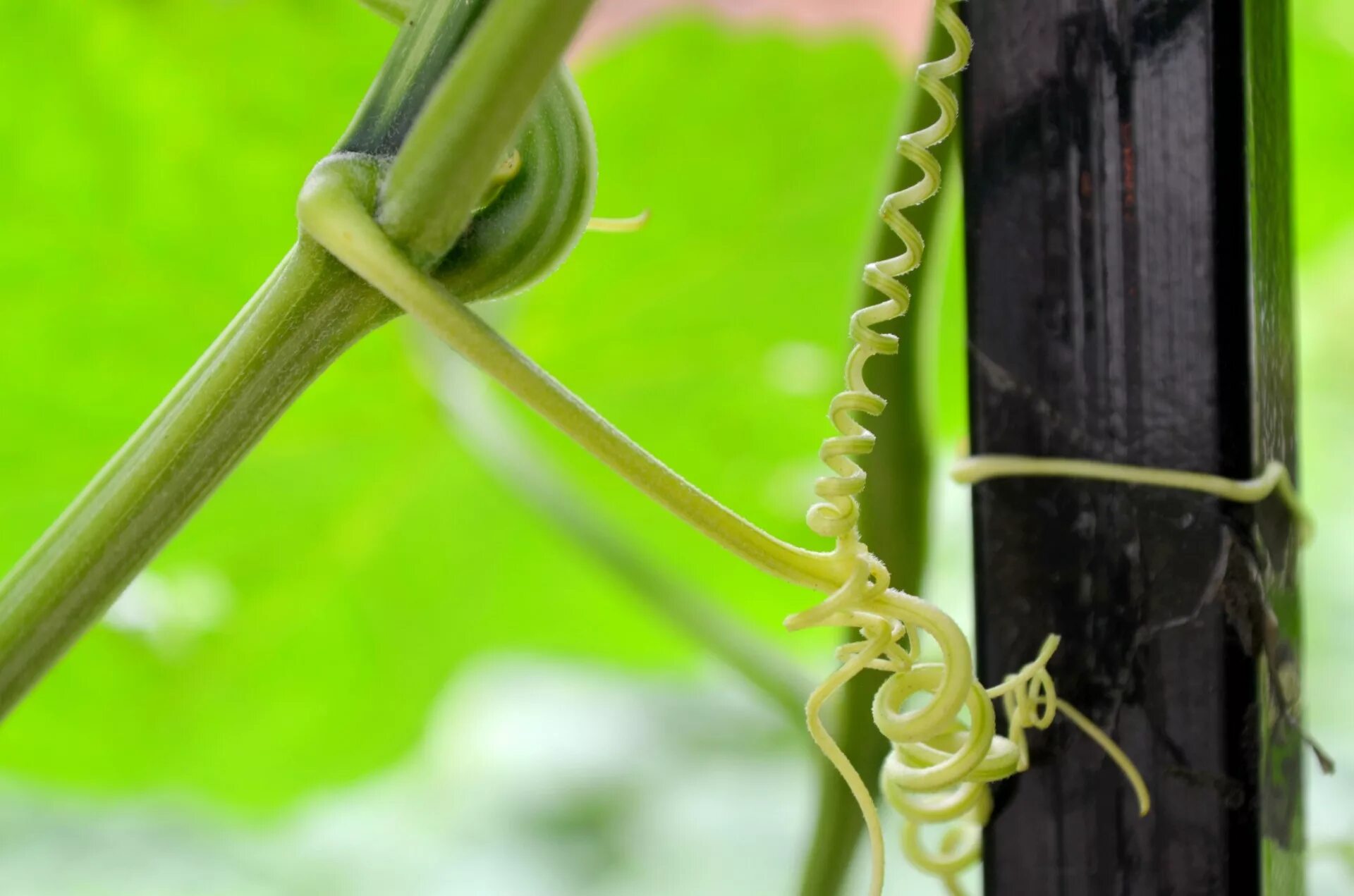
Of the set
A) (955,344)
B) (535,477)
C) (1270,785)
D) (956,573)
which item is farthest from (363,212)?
(956,573)

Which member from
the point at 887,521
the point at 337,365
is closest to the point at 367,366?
the point at 337,365

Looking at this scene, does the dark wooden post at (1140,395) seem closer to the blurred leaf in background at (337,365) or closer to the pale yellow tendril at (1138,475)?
→ the pale yellow tendril at (1138,475)

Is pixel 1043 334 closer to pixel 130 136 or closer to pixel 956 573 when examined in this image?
pixel 130 136

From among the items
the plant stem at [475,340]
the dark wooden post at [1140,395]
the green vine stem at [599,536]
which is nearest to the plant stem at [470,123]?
the plant stem at [475,340]

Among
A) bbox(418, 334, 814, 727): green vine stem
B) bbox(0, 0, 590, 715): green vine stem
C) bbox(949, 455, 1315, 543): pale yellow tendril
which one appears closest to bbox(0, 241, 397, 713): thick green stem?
bbox(0, 0, 590, 715): green vine stem

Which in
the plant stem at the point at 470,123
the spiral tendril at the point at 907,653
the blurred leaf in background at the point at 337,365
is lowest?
the spiral tendril at the point at 907,653
